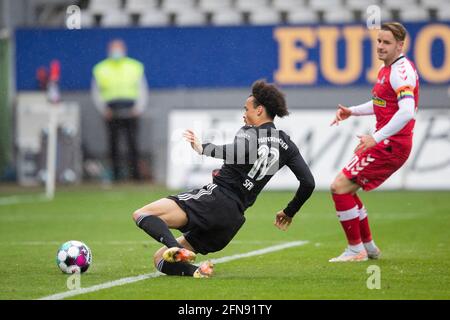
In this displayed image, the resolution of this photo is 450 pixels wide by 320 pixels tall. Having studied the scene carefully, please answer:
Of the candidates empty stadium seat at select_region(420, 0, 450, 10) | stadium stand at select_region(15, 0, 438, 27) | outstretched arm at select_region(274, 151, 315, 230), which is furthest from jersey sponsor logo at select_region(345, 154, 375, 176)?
empty stadium seat at select_region(420, 0, 450, 10)

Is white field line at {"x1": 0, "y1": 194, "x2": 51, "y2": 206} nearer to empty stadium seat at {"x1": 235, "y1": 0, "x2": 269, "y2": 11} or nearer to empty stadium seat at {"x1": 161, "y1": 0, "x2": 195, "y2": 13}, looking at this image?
empty stadium seat at {"x1": 161, "y1": 0, "x2": 195, "y2": 13}

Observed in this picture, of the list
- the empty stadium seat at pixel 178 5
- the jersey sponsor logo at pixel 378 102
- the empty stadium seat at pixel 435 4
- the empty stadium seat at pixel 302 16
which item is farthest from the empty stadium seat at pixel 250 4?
the jersey sponsor logo at pixel 378 102

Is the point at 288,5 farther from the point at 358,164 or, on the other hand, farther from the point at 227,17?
the point at 358,164

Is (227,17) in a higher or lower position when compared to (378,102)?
higher

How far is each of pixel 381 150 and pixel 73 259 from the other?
2976 mm

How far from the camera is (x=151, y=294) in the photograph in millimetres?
7020

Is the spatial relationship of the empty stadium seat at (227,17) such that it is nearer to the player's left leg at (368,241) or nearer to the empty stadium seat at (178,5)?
the empty stadium seat at (178,5)

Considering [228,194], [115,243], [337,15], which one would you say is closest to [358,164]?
[228,194]

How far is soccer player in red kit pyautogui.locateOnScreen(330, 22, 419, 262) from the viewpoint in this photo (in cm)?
909

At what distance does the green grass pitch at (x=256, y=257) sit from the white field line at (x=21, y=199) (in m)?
0.40

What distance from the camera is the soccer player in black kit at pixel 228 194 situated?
26.3ft

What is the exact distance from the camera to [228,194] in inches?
322

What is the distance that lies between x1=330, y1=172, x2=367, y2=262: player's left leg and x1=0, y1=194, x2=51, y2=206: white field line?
956cm

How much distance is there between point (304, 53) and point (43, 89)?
5919 mm
